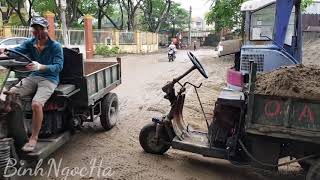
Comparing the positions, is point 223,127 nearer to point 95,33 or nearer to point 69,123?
point 69,123

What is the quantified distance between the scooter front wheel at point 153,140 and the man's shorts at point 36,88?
150cm

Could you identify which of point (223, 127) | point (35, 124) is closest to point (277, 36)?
point (223, 127)

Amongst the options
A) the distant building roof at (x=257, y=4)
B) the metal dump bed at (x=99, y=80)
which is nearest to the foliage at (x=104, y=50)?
the distant building roof at (x=257, y=4)

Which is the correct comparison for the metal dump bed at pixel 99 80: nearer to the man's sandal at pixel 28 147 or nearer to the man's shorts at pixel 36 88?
the man's shorts at pixel 36 88

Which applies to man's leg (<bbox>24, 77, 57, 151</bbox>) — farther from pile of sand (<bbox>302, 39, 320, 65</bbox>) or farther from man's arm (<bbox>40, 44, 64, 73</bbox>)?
pile of sand (<bbox>302, 39, 320, 65</bbox>)

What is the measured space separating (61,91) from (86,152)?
1.15m

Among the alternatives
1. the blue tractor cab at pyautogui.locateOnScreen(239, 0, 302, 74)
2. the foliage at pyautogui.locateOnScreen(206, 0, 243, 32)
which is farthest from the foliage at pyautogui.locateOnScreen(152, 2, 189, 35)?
the blue tractor cab at pyautogui.locateOnScreen(239, 0, 302, 74)

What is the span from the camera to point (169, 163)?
18.5 ft

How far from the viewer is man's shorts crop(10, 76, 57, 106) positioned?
5.11m

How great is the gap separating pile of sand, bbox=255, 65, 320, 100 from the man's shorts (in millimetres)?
2626

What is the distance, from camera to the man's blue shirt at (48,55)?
17.8 ft

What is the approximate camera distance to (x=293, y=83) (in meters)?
4.52

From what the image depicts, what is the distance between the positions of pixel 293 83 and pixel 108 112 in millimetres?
3599

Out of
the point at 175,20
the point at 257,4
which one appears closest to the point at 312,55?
the point at 257,4
